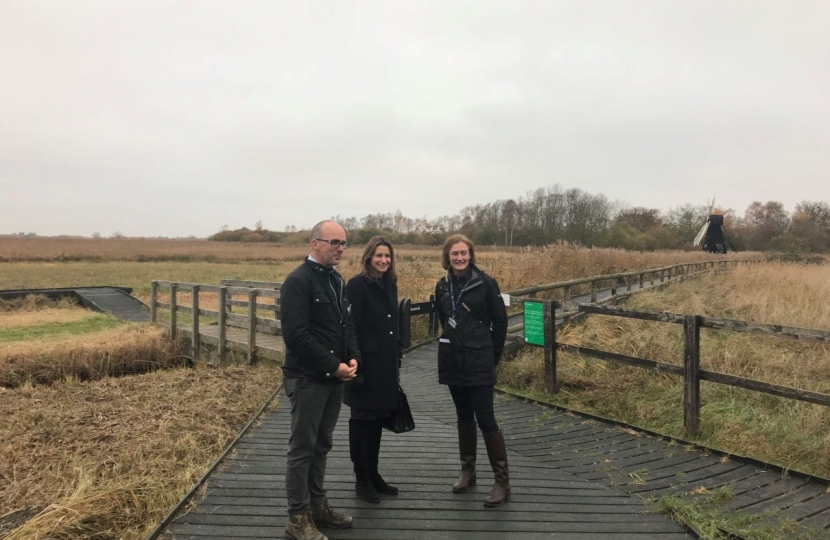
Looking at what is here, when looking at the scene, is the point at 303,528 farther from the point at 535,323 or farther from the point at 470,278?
the point at 535,323

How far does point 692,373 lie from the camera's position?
4789 mm

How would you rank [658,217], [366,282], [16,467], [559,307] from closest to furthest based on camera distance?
[366,282], [16,467], [559,307], [658,217]

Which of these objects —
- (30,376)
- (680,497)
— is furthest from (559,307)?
(30,376)

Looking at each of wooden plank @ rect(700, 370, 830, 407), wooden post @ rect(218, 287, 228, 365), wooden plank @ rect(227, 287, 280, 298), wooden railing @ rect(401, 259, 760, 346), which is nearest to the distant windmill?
wooden railing @ rect(401, 259, 760, 346)

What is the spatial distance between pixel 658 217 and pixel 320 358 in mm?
69896

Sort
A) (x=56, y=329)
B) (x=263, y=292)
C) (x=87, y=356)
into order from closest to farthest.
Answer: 1. (x=263, y=292)
2. (x=87, y=356)
3. (x=56, y=329)

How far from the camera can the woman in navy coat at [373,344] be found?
136 inches

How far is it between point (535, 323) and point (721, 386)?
2118 mm

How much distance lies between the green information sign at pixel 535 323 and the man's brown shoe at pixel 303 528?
12.9 ft

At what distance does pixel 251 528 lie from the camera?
3.21 meters

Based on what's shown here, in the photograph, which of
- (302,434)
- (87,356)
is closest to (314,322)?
(302,434)

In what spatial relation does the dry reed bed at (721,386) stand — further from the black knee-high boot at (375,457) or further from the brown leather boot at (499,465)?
the black knee-high boot at (375,457)

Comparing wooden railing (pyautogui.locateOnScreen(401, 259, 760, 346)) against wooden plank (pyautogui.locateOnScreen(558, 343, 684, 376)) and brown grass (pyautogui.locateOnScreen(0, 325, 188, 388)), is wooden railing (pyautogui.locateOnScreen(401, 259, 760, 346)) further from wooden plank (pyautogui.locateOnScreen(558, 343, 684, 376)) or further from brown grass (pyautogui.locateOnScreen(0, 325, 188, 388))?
A: brown grass (pyautogui.locateOnScreen(0, 325, 188, 388))

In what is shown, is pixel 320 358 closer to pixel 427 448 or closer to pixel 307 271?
pixel 307 271
